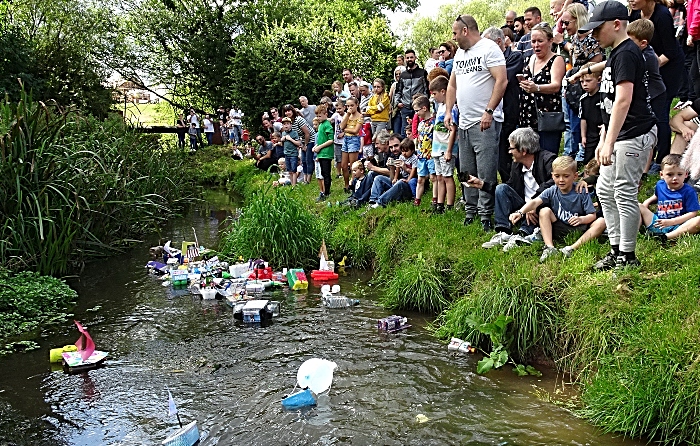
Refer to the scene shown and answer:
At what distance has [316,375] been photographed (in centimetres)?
502

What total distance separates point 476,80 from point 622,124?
2.60 meters

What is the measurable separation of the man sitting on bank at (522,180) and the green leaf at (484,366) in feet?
5.57

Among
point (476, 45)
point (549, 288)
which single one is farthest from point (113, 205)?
point (549, 288)

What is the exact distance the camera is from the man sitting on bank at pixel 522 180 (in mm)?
6730

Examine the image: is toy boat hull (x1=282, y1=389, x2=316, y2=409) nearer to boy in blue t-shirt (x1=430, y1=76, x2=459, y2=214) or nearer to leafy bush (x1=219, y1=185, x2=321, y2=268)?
boy in blue t-shirt (x1=430, y1=76, x2=459, y2=214)

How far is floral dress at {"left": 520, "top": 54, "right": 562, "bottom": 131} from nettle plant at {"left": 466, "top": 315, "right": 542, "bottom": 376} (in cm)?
294

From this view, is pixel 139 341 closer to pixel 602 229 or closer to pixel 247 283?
pixel 247 283

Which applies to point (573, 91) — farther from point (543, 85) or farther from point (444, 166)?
point (444, 166)

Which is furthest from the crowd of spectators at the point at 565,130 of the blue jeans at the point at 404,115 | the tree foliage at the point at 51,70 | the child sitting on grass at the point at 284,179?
the tree foliage at the point at 51,70

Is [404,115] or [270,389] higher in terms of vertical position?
[404,115]

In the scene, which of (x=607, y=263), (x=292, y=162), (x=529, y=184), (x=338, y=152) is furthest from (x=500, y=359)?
(x=292, y=162)

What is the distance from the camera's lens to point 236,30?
29.6 m

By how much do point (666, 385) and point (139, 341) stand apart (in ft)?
15.2

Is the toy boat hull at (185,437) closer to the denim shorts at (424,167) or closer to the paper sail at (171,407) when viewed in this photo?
the paper sail at (171,407)
